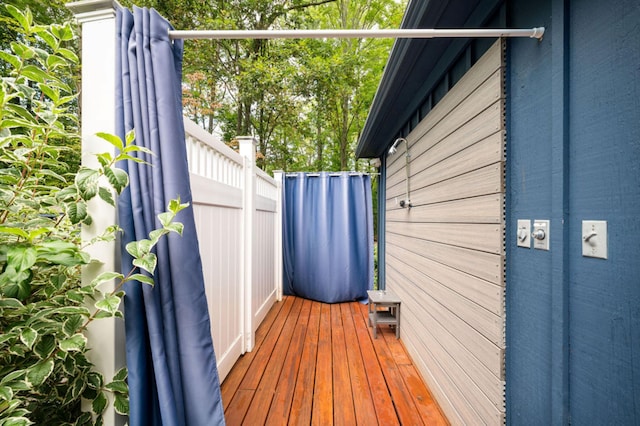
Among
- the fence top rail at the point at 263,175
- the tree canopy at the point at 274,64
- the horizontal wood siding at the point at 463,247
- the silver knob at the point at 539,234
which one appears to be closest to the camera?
the silver knob at the point at 539,234

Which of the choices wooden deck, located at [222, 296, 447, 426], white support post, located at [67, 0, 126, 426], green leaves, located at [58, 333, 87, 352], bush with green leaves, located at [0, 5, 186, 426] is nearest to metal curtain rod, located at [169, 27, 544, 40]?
white support post, located at [67, 0, 126, 426]

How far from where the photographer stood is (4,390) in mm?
554

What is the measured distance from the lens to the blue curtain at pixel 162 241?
2.77 ft

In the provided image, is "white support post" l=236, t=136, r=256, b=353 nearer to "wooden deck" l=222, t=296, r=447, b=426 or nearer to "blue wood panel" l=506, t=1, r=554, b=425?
"wooden deck" l=222, t=296, r=447, b=426

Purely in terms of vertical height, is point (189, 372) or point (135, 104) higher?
point (135, 104)

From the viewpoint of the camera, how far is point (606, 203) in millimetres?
659

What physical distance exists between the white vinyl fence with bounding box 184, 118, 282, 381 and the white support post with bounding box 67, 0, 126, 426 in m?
0.37

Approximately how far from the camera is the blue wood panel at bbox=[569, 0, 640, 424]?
2.01 feet

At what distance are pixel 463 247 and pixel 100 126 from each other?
5.15ft

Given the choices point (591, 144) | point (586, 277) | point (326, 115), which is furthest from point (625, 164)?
point (326, 115)

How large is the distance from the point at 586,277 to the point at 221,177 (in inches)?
67.2

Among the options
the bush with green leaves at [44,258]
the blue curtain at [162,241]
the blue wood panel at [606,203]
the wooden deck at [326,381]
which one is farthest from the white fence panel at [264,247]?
the blue wood panel at [606,203]

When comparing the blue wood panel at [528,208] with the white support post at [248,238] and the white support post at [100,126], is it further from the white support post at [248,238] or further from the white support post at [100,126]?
the white support post at [248,238]

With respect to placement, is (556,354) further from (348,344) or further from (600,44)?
(348,344)
